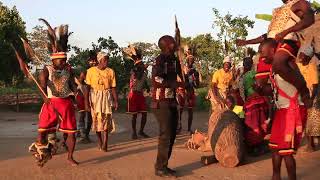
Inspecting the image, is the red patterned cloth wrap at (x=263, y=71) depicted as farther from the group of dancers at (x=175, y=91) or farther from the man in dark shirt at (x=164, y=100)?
the man in dark shirt at (x=164, y=100)

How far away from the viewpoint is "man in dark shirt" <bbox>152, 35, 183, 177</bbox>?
6.78 m

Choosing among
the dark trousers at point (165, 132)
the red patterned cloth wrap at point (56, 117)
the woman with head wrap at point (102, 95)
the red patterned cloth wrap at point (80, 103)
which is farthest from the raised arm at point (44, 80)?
the red patterned cloth wrap at point (80, 103)

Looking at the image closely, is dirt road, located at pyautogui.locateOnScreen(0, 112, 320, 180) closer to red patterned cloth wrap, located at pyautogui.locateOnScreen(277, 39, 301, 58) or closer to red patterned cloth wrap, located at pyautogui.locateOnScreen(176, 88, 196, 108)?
red patterned cloth wrap, located at pyautogui.locateOnScreen(176, 88, 196, 108)

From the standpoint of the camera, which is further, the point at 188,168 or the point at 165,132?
the point at 188,168

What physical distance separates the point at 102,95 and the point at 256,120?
2908mm

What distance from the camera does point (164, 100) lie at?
681cm

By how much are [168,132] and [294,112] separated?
6.72 ft

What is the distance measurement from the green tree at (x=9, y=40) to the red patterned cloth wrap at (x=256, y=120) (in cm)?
1677

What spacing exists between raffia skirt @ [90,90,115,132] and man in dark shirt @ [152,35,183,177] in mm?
2447

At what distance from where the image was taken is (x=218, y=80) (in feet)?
35.1

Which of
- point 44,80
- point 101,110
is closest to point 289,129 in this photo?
point 44,80

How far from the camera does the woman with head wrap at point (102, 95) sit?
360 inches

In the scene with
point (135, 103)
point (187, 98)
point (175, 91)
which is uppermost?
point (175, 91)

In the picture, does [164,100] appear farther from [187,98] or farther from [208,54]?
[208,54]
